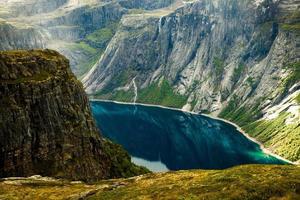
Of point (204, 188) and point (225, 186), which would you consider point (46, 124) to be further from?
point (225, 186)

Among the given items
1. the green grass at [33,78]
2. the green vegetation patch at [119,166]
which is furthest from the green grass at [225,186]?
the green vegetation patch at [119,166]

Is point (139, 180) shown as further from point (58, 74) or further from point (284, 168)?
point (58, 74)

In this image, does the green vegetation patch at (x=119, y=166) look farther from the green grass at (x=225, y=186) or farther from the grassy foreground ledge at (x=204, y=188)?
the green grass at (x=225, y=186)

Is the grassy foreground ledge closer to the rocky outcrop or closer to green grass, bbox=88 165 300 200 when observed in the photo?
green grass, bbox=88 165 300 200

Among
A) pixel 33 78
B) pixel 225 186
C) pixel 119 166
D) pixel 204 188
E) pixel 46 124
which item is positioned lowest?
pixel 119 166

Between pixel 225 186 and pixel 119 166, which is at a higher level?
pixel 225 186

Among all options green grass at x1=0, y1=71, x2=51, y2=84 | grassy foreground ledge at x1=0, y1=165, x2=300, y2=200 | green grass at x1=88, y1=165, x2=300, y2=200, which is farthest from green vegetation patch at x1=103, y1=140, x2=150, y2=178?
green grass at x1=88, y1=165, x2=300, y2=200

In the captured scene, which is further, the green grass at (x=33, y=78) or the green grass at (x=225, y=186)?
the green grass at (x=33, y=78)

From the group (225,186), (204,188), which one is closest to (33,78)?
(204,188)
